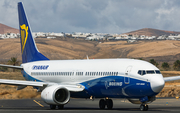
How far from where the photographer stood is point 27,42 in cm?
4356

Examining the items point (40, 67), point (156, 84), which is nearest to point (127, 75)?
point (156, 84)

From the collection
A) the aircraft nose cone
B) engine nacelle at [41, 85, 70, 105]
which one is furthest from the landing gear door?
engine nacelle at [41, 85, 70, 105]

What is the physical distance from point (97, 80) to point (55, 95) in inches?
159

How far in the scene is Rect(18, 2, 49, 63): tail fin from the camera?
43.0 meters

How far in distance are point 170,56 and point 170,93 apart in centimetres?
10286

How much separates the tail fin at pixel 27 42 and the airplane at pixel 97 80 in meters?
1.62

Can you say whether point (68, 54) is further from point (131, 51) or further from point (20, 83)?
point (20, 83)

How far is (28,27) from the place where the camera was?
43.6 m

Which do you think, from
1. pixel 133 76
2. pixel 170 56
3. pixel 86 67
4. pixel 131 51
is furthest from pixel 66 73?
pixel 131 51

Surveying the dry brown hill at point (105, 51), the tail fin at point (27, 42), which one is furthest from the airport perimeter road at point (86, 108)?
the dry brown hill at point (105, 51)

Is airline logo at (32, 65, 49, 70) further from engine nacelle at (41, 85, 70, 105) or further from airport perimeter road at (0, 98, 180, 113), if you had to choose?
engine nacelle at (41, 85, 70, 105)

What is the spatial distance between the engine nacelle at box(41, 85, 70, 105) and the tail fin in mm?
10654

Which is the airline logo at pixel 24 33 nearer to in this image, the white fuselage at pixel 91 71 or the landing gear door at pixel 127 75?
the white fuselage at pixel 91 71

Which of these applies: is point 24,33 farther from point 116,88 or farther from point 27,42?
point 116,88
